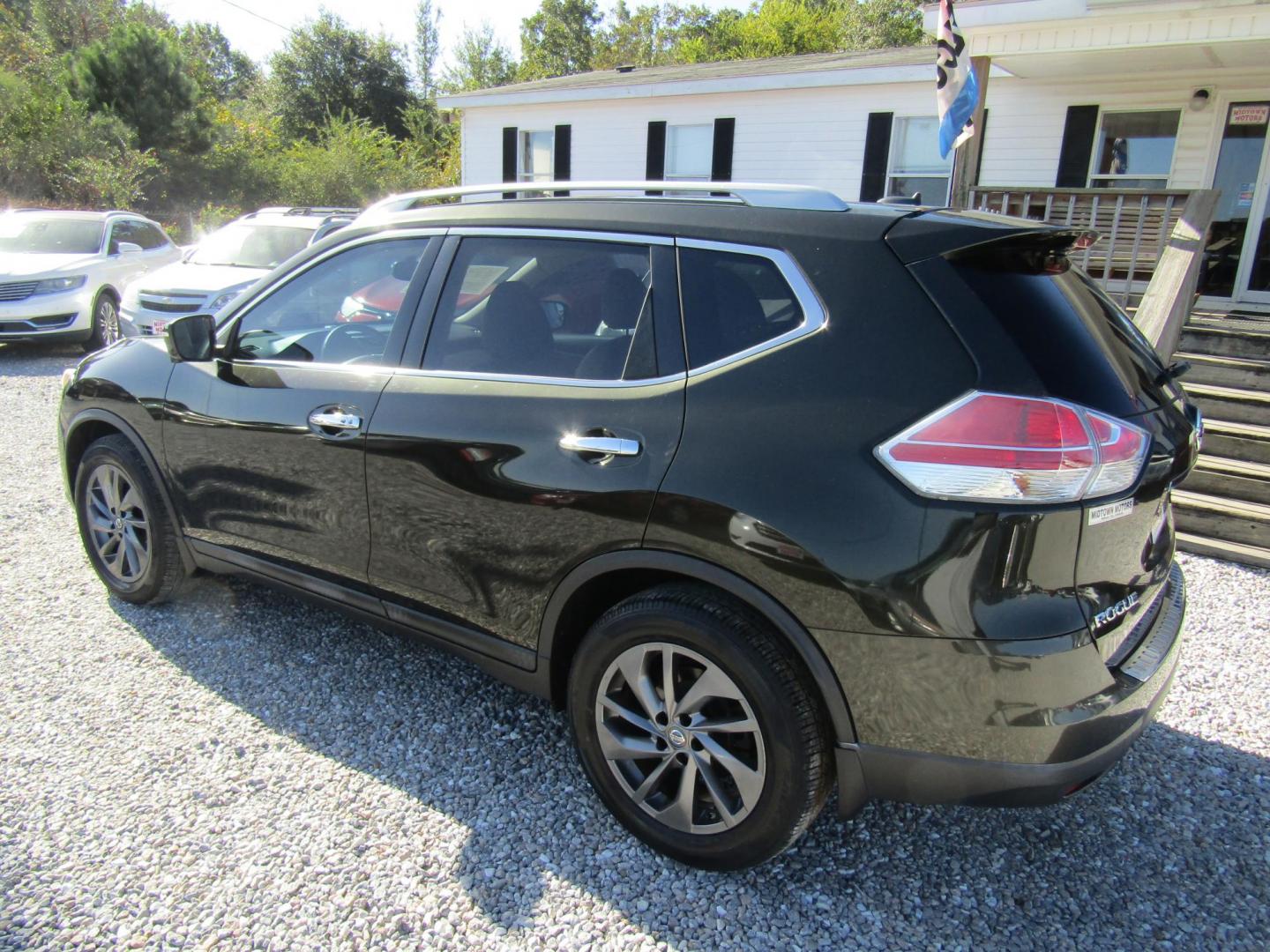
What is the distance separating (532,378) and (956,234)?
124 cm

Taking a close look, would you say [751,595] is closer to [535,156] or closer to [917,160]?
[917,160]

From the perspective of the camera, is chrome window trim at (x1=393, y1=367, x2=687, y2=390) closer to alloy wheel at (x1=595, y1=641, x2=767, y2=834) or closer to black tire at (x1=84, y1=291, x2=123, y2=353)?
alloy wheel at (x1=595, y1=641, x2=767, y2=834)

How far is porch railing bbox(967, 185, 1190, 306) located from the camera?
308 inches

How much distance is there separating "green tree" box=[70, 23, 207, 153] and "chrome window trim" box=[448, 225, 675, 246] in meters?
28.5

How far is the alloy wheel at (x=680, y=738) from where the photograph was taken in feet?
7.52

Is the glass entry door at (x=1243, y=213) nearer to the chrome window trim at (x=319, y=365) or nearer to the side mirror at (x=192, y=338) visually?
the chrome window trim at (x=319, y=365)

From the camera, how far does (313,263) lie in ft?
10.9

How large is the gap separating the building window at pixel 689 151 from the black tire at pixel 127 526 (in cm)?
1234

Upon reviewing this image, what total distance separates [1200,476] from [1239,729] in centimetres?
262

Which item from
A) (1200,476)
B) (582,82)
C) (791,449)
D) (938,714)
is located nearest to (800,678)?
(938,714)

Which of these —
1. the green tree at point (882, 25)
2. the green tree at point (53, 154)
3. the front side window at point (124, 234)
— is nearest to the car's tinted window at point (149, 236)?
the front side window at point (124, 234)

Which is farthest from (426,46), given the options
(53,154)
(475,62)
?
(53,154)

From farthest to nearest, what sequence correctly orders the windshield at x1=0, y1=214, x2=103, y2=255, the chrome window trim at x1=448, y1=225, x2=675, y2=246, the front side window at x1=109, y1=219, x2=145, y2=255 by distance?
1. the front side window at x1=109, y1=219, x2=145, y2=255
2. the windshield at x1=0, y1=214, x2=103, y2=255
3. the chrome window trim at x1=448, y1=225, x2=675, y2=246

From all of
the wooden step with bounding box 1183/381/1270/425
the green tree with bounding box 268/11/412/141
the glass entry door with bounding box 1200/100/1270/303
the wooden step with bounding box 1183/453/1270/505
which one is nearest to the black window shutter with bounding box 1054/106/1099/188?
the glass entry door with bounding box 1200/100/1270/303
